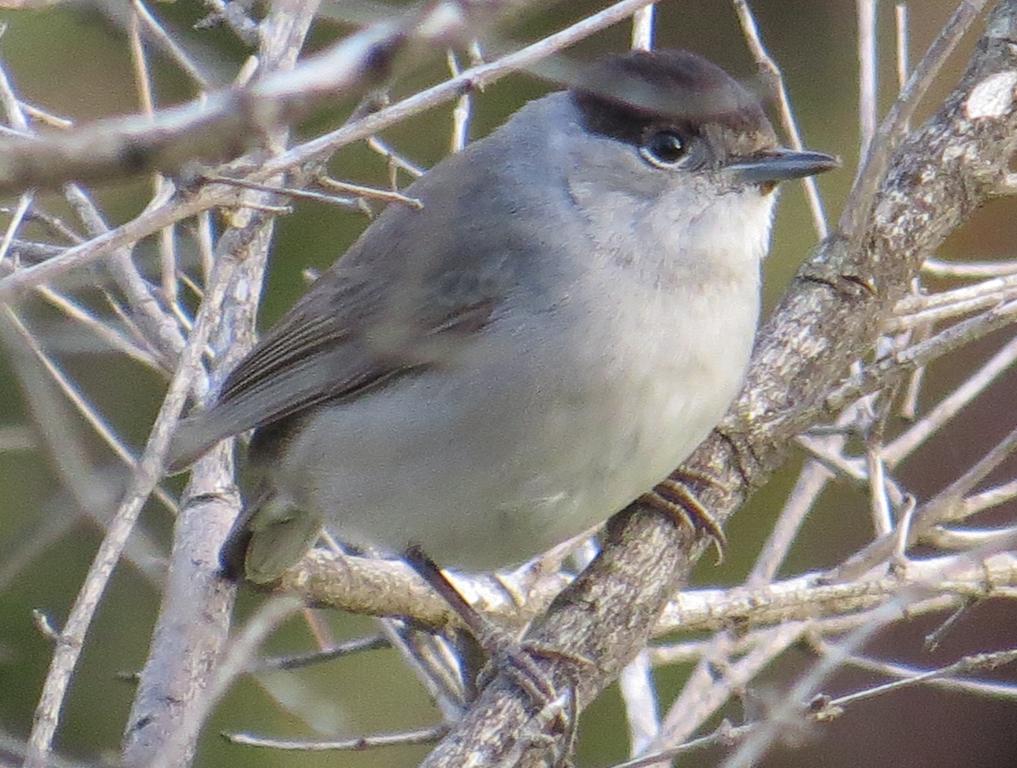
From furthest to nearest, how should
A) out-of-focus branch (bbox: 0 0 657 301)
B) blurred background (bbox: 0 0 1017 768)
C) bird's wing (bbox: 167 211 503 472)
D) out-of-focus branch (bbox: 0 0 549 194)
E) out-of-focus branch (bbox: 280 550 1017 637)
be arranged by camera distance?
blurred background (bbox: 0 0 1017 768)
bird's wing (bbox: 167 211 503 472)
out-of-focus branch (bbox: 280 550 1017 637)
out-of-focus branch (bbox: 0 0 657 301)
out-of-focus branch (bbox: 0 0 549 194)

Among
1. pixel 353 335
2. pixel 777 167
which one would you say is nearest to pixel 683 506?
pixel 777 167

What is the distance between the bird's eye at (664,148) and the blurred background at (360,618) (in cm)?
149

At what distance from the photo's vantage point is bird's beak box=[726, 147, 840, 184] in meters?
3.61

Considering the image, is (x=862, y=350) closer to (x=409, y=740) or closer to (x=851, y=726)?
(x=409, y=740)

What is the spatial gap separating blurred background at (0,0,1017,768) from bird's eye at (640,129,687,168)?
4.88ft

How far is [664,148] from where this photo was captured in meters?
3.74

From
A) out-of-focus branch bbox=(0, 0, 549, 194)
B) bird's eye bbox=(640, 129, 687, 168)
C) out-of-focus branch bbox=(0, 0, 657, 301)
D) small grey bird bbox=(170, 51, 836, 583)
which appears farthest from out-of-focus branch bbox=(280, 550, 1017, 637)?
out-of-focus branch bbox=(0, 0, 549, 194)

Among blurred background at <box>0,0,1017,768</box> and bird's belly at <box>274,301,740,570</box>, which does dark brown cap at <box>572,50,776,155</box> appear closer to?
bird's belly at <box>274,301,740,570</box>

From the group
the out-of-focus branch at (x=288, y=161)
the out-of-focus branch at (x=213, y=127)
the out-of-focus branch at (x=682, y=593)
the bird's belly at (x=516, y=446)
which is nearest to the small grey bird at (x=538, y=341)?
the bird's belly at (x=516, y=446)

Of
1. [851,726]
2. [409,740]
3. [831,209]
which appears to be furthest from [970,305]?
[851,726]

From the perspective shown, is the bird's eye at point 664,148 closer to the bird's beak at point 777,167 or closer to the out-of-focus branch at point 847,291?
the bird's beak at point 777,167

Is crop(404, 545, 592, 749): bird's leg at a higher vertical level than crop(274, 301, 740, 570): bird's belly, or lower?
lower

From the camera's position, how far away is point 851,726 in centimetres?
641

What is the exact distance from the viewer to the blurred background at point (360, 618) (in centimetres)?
551
